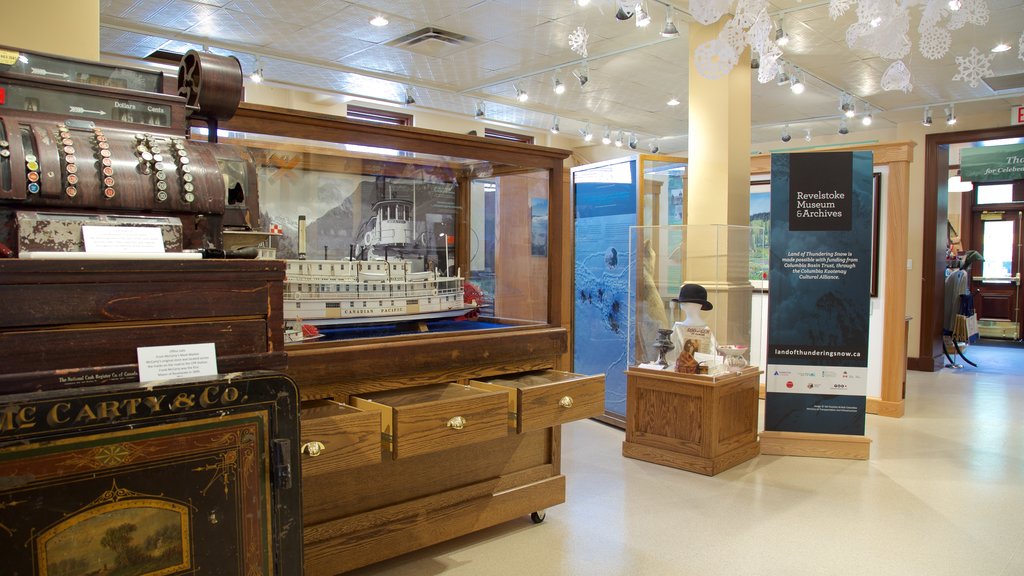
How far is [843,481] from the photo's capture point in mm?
3861

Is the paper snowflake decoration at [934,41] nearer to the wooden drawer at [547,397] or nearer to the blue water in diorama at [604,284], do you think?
the wooden drawer at [547,397]

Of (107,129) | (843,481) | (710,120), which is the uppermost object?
(710,120)

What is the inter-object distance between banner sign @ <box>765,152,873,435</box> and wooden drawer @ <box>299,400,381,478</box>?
9.97ft

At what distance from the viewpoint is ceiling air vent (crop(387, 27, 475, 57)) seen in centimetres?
568

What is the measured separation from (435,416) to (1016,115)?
806 cm

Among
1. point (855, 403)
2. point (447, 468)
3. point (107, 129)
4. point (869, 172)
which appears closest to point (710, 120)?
point (869, 172)

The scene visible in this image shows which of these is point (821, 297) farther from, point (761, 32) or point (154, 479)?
point (154, 479)

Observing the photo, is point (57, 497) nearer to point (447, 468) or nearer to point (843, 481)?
point (447, 468)

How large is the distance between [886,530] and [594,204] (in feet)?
9.64

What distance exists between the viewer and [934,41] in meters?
1.85

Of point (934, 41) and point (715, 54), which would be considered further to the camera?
point (715, 54)

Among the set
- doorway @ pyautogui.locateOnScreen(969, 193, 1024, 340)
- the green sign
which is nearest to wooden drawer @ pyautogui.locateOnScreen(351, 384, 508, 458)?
the green sign

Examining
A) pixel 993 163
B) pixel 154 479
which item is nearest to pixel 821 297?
pixel 154 479

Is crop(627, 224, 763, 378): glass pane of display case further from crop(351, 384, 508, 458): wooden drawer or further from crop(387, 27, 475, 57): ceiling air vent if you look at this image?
crop(387, 27, 475, 57): ceiling air vent
